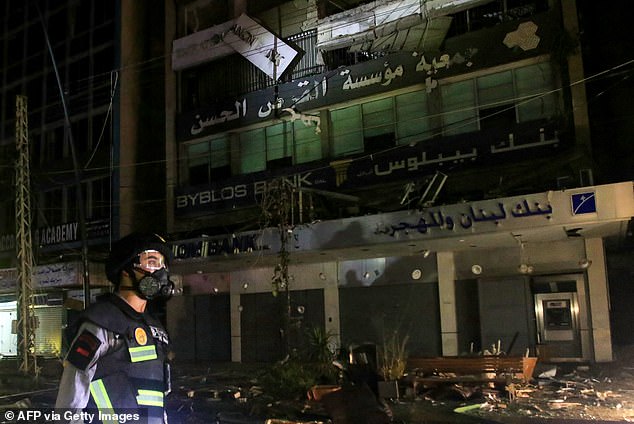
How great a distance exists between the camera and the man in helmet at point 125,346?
326 cm

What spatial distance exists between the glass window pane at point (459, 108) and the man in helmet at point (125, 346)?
47.9 feet

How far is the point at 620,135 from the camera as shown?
59.4 ft

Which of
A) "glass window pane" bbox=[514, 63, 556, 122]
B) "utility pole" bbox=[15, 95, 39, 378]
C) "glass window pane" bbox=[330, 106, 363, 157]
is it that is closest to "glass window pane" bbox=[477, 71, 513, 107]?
"glass window pane" bbox=[514, 63, 556, 122]

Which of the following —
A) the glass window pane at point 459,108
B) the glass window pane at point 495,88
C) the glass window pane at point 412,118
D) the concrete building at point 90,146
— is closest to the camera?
the glass window pane at point 495,88

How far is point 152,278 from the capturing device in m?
3.64

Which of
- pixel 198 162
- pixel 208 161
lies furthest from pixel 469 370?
pixel 198 162

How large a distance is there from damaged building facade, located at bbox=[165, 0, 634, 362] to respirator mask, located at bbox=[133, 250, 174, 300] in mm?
9934

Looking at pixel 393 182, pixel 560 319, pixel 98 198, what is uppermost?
pixel 98 198

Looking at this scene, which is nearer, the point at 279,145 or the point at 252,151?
the point at 279,145

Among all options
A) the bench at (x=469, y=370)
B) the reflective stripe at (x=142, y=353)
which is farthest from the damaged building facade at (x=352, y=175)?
the reflective stripe at (x=142, y=353)

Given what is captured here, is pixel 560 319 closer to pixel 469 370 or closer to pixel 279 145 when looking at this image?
pixel 469 370

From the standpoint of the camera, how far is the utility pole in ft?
58.0

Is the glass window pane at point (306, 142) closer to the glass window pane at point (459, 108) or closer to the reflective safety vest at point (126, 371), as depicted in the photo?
the glass window pane at point (459, 108)

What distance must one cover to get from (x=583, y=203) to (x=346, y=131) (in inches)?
333
